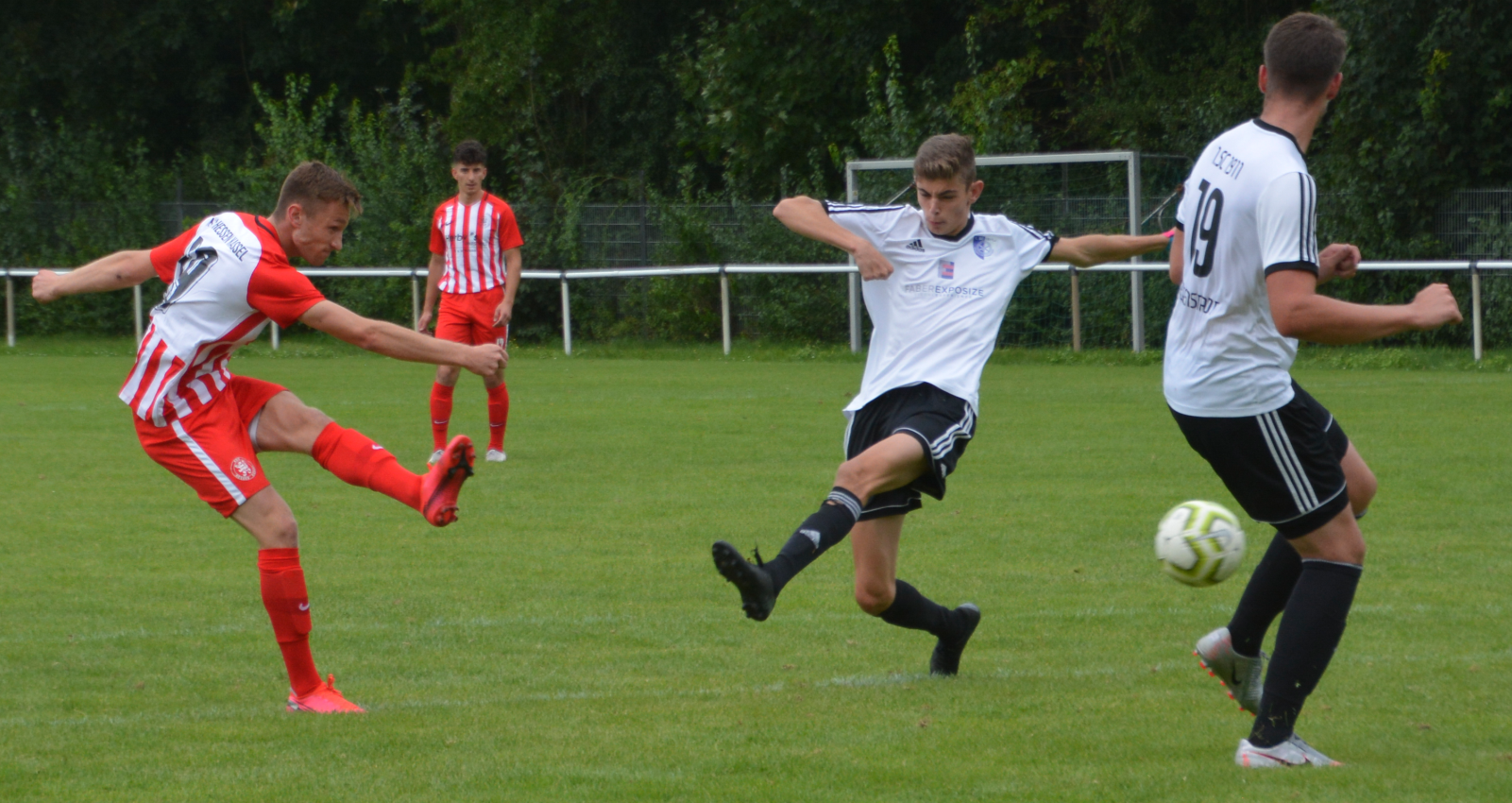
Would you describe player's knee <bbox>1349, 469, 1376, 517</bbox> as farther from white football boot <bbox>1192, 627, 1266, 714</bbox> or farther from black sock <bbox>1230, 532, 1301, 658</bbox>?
white football boot <bbox>1192, 627, 1266, 714</bbox>

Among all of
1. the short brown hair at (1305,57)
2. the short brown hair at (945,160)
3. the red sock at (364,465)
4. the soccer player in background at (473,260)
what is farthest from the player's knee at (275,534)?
the soccer player in background at (473,260)

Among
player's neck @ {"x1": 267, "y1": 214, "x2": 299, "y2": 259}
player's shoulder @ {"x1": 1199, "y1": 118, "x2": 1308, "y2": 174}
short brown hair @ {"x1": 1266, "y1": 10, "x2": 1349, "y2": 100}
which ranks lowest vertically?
player's neck @ {"x1": 267, "y1": 214, "x2": 299, "y2": 259}

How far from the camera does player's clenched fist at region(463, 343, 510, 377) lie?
16.0 feet

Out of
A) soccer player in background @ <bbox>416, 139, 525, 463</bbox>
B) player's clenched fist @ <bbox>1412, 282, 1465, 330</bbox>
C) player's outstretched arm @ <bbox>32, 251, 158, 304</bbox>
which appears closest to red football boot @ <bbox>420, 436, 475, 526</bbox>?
player's outstretched arm @ <bbox>32, 251, 158, 304</bbox>

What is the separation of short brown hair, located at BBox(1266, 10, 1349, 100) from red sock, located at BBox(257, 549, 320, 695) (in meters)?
3.32

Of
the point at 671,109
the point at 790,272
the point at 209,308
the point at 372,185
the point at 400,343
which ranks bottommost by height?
the point at 790,272

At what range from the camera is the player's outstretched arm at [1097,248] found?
5809 mm

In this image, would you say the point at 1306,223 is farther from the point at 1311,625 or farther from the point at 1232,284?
the point at 1311,625

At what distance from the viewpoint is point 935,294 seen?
559 centimetres

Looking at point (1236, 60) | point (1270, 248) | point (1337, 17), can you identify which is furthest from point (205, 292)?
point (1236, 60)

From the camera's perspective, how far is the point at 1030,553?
26.1 ft

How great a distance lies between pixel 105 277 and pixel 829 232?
8.02ft

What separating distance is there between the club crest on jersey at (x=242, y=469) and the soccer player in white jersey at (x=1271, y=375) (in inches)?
116

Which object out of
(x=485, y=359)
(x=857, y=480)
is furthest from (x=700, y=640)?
(x=485, y=359)
